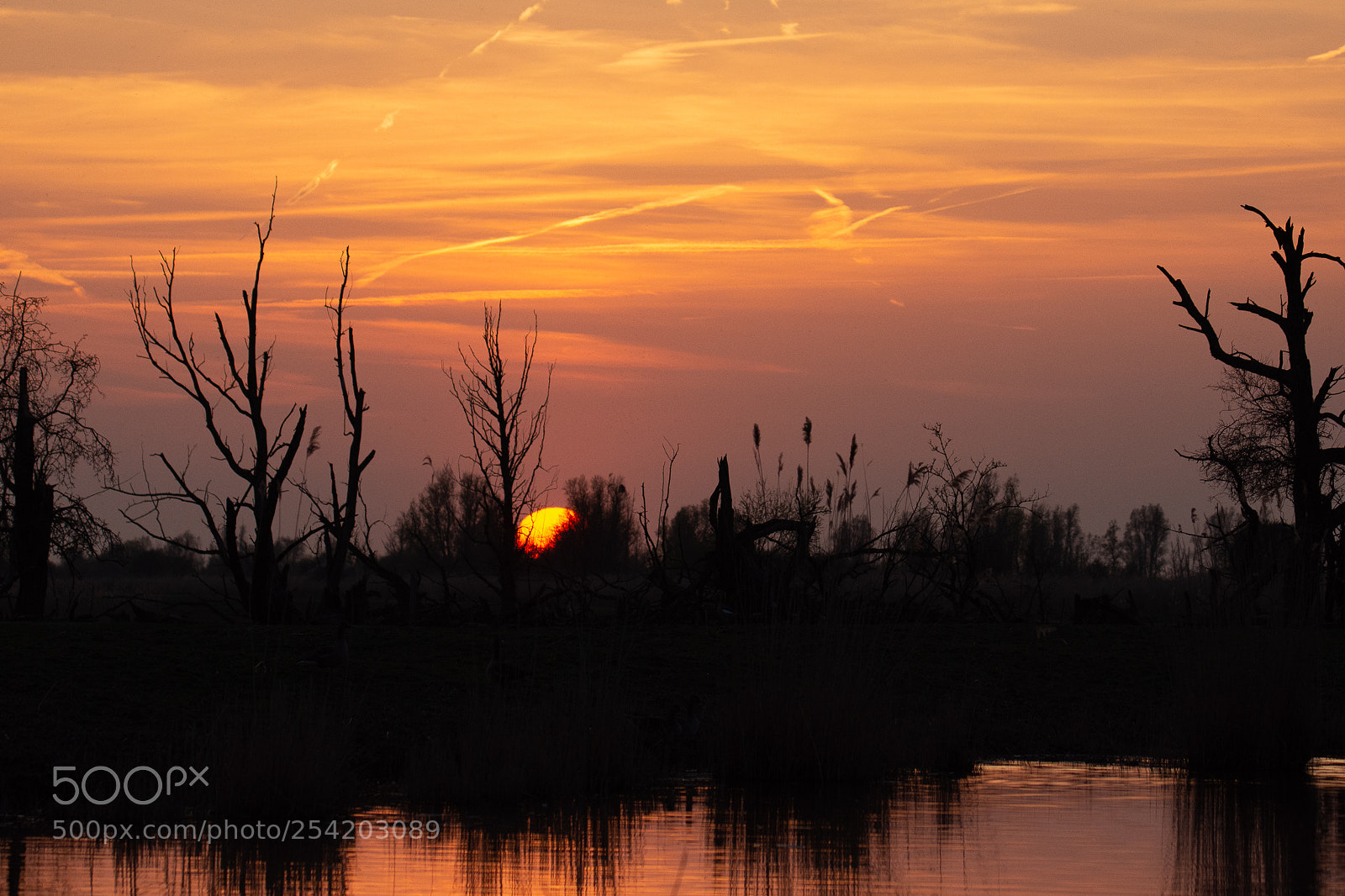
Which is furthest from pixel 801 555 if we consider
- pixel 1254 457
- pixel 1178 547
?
pixel 1254 457

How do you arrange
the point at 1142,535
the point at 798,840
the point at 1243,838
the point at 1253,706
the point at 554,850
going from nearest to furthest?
the point at 554,850
the point at 798,840
the point at 1243,838
the point at 1253,706
the point at 1142,535

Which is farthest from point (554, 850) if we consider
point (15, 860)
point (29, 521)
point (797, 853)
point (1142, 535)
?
point (1142, 535)

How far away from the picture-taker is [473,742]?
39.0 ft

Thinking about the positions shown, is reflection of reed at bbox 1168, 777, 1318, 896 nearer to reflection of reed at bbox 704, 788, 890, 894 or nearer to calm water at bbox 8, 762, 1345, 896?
calm water at bbox 8, 762, 1345, 896

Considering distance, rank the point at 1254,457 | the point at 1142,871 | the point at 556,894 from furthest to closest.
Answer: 1. the point at 1254,457
2. the point at 1142,871
3. the point at 556,894

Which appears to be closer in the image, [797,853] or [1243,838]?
[797,853]

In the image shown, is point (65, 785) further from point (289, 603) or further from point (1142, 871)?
point (289, 603)

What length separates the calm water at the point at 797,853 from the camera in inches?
340

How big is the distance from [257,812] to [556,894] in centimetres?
336

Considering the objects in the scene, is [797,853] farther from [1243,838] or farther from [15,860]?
[15,860]

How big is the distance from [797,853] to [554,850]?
1.62 m

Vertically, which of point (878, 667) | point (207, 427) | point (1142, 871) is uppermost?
point (207, 427)

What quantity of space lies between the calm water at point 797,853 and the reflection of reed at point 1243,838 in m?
0.03

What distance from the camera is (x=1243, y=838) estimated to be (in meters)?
10.3
